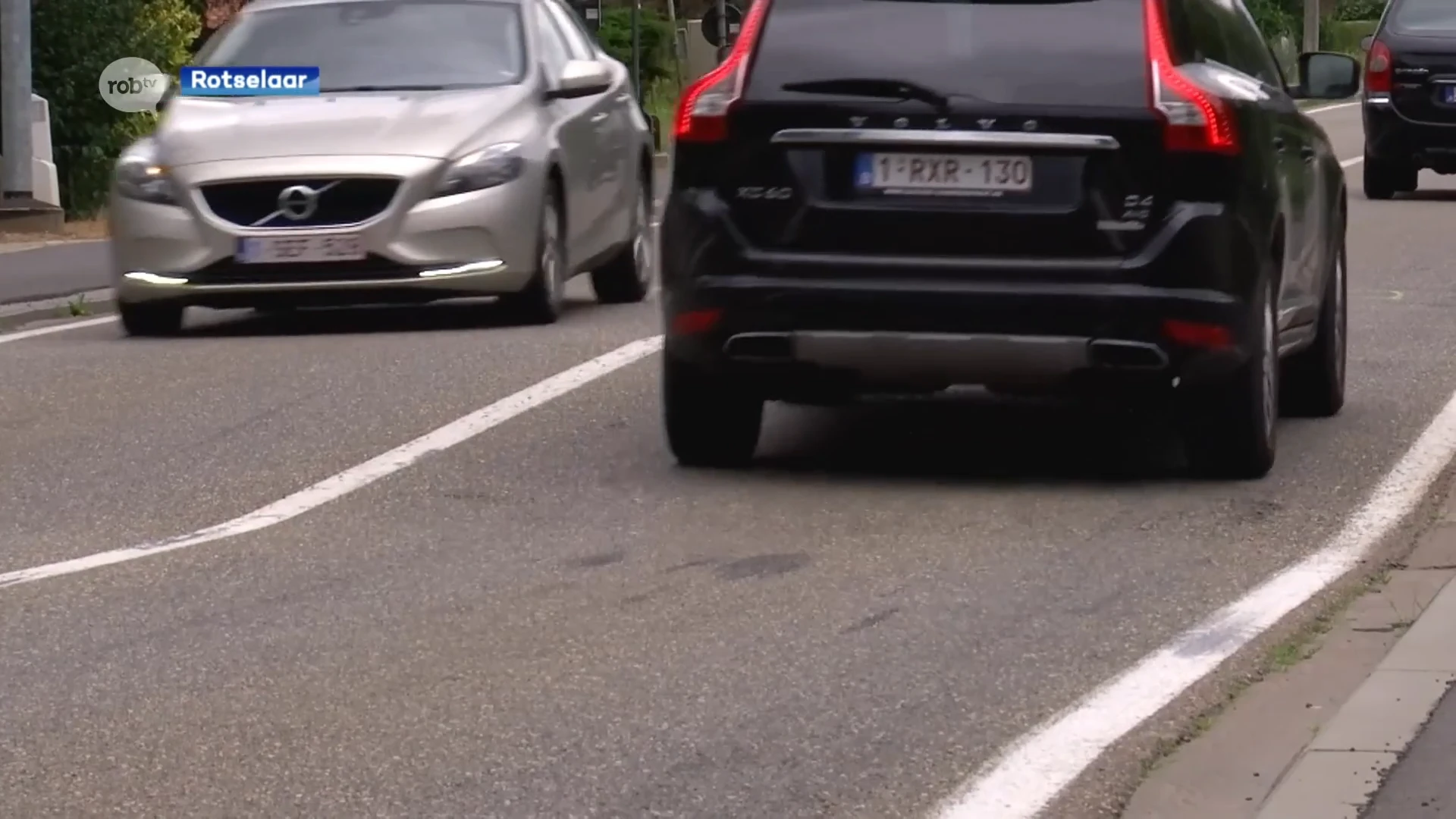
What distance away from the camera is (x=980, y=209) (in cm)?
941

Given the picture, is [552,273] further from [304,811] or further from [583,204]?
[304,811]

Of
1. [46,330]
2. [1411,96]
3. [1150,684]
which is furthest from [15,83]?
[1150,684]

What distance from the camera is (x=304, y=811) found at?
580 centimetres

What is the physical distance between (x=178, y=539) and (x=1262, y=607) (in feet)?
9.50

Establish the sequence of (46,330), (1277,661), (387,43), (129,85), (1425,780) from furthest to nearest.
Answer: (129,85) → (46,330) → (387,43) → (1277,661) → (1425,780)

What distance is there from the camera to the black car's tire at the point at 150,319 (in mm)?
14750

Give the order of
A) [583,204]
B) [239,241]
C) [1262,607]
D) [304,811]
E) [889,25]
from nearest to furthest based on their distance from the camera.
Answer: [304,811]
[1262,607]
[889,25]
[239,241]
[583,204]

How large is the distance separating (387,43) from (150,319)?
1655mm

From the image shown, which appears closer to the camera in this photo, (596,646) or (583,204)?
(596,646)

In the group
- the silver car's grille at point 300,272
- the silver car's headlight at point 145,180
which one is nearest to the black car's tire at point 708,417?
the silver car's grille at point 300,272

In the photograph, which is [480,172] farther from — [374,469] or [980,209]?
[980,209]

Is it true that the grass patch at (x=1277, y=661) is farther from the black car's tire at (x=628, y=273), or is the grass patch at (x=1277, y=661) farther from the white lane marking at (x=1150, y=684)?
the black car's tire at (x=628, y=273)

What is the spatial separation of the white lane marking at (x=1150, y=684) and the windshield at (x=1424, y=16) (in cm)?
1714

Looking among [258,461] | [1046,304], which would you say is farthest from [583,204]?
[1046,304]
